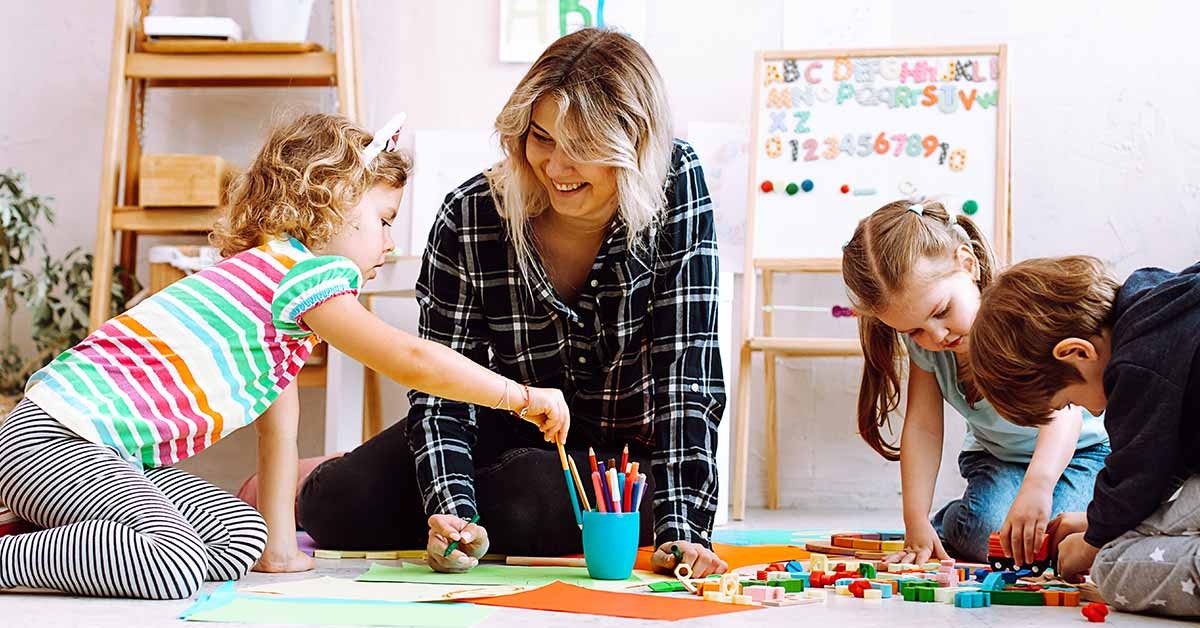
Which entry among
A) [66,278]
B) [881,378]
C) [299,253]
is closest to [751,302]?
[881,378]

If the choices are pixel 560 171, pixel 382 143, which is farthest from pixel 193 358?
pixel 560 171

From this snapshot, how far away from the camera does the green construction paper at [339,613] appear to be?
3.94ft

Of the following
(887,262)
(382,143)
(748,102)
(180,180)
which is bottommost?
(887,262)

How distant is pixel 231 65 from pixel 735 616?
220 centimetres

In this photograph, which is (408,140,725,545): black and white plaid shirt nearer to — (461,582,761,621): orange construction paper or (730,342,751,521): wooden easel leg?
(461,582,761,621): orange construction paper

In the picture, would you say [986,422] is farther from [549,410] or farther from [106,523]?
[106,523]

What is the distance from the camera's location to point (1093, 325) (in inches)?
53.2

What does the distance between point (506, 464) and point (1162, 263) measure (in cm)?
193

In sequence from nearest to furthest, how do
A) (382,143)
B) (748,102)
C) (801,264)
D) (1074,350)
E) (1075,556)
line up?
(1074,350) < (1075,556) < (382,143) < (801,264) < (748,102)

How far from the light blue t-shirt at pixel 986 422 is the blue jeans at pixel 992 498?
2 cm

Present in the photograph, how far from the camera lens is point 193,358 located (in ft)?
4.99

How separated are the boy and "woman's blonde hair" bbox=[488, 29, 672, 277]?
0.46 m

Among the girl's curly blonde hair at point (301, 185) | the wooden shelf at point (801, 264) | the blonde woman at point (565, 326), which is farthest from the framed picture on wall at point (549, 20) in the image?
the girl's curly blonde hair at point (301, 185)

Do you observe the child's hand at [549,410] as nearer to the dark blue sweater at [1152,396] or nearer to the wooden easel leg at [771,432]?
the dark blue sweater at [1152,396]
